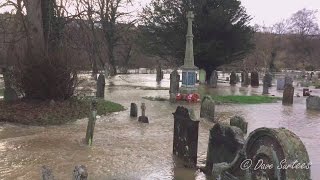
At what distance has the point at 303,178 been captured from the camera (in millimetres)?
5359

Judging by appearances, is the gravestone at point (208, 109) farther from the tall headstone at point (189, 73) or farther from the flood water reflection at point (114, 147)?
the tall headstone at point (189, 73)

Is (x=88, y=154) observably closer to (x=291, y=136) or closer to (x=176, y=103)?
(x=291, y=136)

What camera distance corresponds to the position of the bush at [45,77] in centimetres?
1606

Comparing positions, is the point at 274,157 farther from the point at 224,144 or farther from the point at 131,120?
the point at 131,120

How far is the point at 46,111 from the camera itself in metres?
15.0

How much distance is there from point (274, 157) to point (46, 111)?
35.8ft

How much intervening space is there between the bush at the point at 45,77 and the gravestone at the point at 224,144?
9299mm

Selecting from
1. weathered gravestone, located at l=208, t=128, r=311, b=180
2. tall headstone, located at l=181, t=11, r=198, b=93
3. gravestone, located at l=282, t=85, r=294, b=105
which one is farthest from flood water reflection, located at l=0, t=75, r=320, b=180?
tall headstone, located at l=181, t=11, r=198, b=93

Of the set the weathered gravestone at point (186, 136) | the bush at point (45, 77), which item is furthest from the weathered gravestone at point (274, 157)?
the bush at point (45, 77)

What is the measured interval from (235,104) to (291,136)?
15488 mm

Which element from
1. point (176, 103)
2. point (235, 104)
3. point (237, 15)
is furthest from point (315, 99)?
point (237, 15)

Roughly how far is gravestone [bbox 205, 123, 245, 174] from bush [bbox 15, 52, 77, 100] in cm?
930

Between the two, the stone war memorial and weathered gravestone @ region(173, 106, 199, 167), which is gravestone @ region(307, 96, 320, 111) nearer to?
the stone war memorial

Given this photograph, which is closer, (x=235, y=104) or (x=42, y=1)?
(x=42, y=1)
